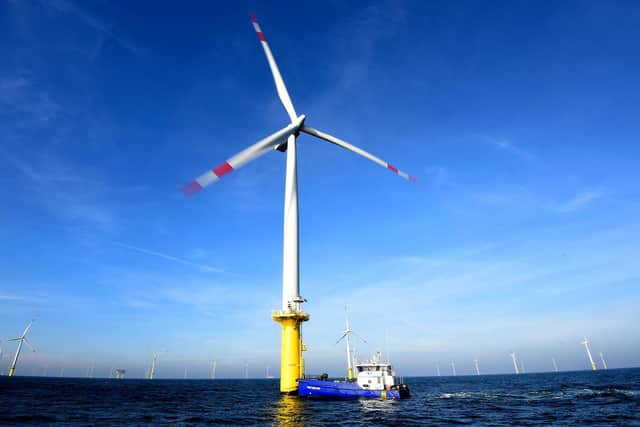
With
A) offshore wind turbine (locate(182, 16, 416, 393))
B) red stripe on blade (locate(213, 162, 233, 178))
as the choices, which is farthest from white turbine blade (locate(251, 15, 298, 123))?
red stripe on blade (locate(213, 162, 233, 178))

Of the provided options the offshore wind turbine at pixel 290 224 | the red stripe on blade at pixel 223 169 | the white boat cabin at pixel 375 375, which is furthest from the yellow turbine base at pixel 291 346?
the red stripe on blade at pixel 223 169

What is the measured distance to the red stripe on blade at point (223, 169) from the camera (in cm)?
3591

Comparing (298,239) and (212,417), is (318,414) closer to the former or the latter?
(212,417)

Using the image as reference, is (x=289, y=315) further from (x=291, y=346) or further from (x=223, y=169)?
(x=223, y=169)

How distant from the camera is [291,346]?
52844mm

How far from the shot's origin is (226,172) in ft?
123

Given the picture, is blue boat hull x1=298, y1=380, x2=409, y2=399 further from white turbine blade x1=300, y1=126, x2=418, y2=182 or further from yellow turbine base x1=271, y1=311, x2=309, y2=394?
white turbine blade x1=300, y1=126, x2=418, y2=182

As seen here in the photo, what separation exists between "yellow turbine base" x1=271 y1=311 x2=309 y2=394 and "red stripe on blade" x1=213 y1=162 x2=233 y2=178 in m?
Answer: 24.0

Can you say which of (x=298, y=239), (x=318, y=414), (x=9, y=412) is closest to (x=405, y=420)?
(x=318, y=414)

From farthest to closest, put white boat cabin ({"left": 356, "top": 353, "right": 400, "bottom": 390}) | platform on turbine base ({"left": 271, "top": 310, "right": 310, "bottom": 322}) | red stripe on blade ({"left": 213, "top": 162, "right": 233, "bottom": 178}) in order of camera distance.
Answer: white boat cabin ({"left": 356, "top": 353, "right": 400, "bottom": 390})
platform on turbine base ({"left": 271, "top": 310, "right": 310, "bottom": 322})
red stripe on blade ({"left": 213, "top": 162, "right": 233, "bottom": 178})

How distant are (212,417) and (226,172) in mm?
28070

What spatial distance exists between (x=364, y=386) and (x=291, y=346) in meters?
16.9

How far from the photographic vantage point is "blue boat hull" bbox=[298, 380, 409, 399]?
54781 mm

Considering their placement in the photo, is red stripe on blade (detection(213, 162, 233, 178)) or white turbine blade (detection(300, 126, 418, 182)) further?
white turbine blade (detection(300, 126, 418, 182))
